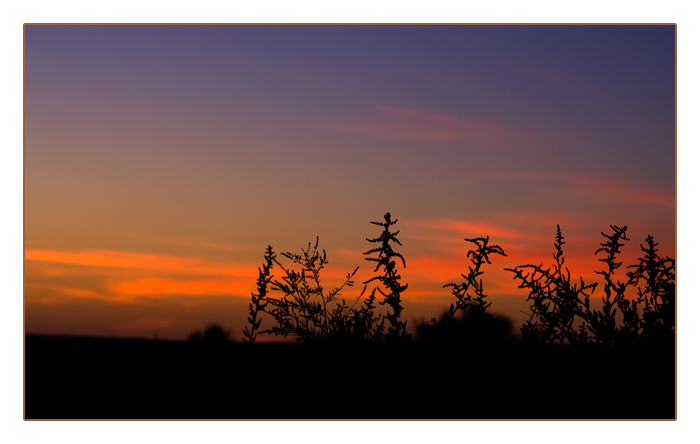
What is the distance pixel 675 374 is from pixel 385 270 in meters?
3.62

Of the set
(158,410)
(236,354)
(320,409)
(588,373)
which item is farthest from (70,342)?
(588,373)

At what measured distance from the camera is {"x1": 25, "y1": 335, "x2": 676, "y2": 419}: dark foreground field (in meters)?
6.72

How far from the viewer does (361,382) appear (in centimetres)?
680

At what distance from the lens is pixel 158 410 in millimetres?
7227

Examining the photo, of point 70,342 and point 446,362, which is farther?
point 70,342

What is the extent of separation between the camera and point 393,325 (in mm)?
6340

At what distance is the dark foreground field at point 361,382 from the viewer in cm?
672

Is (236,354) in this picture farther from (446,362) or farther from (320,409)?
(446,362)

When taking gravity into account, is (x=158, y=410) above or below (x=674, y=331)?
below
